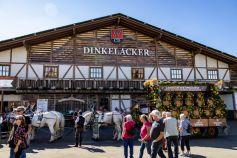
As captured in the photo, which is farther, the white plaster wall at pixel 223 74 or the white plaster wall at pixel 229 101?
the white plaster wall at pixel 229 101

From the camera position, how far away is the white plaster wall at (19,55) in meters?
23.2

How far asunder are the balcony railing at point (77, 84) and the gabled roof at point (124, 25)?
12.5 ft

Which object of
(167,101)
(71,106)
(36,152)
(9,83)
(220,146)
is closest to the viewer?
(36,152)

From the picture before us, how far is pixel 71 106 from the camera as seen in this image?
23.8 metres

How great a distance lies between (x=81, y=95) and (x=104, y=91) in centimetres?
249

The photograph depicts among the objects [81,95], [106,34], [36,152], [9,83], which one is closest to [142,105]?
[81,95]

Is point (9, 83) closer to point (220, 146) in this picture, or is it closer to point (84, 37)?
point (84, 37)

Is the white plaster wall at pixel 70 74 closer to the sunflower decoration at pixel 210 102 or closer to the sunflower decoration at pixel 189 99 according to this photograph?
the sunflower decoration at pixel 189 99

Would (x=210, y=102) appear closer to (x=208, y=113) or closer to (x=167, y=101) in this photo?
(x=208, y=113)

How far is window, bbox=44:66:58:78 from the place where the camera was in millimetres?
23734

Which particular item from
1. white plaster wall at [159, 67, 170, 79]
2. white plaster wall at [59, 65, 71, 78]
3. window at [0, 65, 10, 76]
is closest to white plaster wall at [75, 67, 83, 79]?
white plaster wall at [59, 65, 71, 78]

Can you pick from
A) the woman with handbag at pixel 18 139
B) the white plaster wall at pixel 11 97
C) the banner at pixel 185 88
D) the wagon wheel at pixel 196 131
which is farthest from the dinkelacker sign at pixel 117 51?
the woman with handbag at pixel 18 139

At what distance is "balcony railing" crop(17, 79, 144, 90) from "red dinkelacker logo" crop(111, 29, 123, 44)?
450 centimetres

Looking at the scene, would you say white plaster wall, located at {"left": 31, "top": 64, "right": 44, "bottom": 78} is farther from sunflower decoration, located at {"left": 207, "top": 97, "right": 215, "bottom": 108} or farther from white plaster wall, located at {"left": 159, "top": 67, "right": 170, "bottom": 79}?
sunflower decoration, located at {"left": 207, "top": 97, "right": 215, "bottom": 108}
